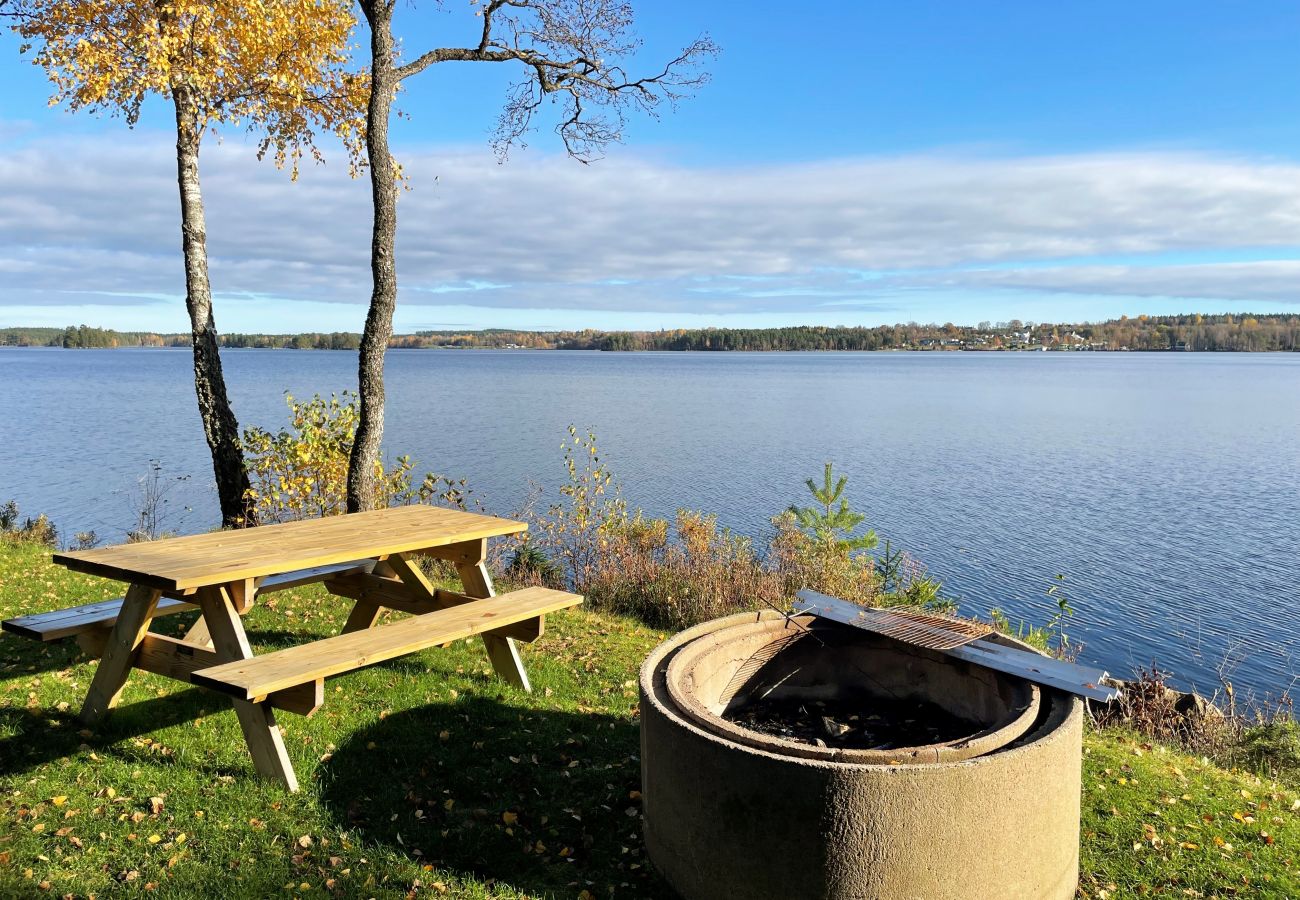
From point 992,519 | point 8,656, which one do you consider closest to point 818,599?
point 8,656

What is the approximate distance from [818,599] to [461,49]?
25.2ft

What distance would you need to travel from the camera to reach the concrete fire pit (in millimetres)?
3129

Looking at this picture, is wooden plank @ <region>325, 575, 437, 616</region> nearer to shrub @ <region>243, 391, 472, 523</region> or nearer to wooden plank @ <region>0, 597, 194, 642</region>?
wooden plank @ <region>0, 597, 194, 642</region>

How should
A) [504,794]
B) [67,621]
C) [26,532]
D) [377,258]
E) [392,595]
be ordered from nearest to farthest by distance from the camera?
[504,794]
[67,621]
[392,595]
[377,258]
[26,532]

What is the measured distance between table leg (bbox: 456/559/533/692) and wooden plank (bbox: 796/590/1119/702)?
2.01 metres

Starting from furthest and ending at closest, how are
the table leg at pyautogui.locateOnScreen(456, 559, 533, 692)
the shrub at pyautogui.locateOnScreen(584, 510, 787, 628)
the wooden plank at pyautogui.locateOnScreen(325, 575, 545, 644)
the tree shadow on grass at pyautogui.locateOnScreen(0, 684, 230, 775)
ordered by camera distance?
the shrub at pyautogui.locateOnScreen(584, 510, 787, 628) < the table leg at pyautogui.locateOnScreen(456, 559, 533, 692) < the wooden plank at pyautogui.locateOnScreen(325, 575, 545, 644) < the tree shadow on grass at pyautogui.locateOnScreen(0, 684, 230, 775)

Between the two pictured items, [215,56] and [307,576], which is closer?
[307,576]

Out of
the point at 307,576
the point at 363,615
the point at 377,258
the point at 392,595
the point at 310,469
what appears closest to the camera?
the point at 307,576

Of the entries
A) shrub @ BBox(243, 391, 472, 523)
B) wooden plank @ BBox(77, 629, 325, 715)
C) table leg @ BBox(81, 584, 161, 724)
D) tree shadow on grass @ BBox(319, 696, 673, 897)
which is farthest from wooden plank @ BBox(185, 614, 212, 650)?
shrub @ BBox(243, 391, 472, 523)

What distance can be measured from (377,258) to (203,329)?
3.01 m

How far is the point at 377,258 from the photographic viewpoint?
362 inches

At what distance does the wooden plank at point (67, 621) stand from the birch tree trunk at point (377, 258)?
422 cm

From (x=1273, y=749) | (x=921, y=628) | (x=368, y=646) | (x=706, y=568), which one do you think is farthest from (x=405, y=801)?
(x=1273, y=749)

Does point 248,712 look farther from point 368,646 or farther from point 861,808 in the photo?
point 861,808
